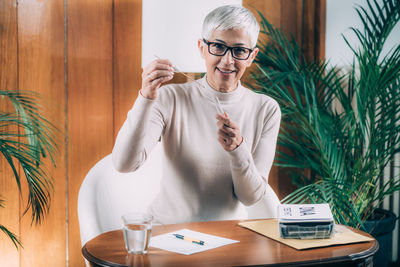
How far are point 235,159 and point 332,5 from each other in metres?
1.84

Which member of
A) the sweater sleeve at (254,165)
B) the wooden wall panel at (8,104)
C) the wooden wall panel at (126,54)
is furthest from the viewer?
the wooden wall panel at (126,54)

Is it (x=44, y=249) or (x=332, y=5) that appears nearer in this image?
(x=44, y=249)

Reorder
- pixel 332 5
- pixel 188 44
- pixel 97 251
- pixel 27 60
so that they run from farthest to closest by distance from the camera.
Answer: pixel 332 5 → pixel 27 60 → pixel 188 44 → pixel 97 251

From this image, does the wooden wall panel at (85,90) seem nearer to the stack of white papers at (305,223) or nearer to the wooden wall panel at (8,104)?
the wooden wall panel at (8,104)

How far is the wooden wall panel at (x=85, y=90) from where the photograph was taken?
2201mm

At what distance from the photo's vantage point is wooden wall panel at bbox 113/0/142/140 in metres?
2.30

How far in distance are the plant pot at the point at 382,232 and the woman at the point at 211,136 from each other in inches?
38.7

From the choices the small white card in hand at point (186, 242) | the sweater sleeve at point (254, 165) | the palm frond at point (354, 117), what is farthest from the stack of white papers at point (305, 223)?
the palm frond at point (354, 117)

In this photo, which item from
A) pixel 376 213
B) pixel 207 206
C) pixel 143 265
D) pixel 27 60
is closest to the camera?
pixel 143 265

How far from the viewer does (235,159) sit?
4.46 ft

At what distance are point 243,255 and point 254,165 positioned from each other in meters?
0.50

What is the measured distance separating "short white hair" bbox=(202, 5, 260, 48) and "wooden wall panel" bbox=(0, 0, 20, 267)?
107cm

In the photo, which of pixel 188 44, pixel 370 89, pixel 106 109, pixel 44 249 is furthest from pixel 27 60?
pixel 370 89

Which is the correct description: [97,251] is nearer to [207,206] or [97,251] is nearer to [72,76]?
[207,206]
